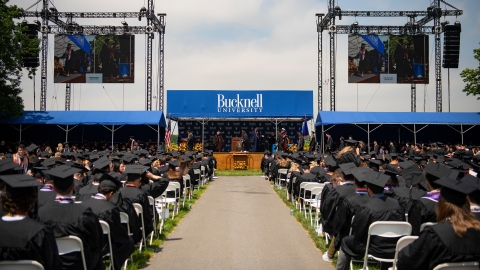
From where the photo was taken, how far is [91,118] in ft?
91.6

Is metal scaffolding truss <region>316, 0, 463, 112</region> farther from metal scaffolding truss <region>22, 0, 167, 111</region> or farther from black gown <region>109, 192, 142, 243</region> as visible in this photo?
black gown <region>109, 192, 142, 243</region>

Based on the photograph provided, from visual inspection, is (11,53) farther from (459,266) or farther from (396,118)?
(459,266)

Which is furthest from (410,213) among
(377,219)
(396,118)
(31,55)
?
(31,55)

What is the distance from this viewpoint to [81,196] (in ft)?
21.6

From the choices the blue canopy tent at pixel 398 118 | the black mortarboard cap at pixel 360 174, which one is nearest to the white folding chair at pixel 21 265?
the black mortarboard cap at pixel 360 174

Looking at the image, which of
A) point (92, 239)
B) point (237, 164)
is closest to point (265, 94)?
point (237, 164)

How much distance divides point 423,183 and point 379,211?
9.37 ft

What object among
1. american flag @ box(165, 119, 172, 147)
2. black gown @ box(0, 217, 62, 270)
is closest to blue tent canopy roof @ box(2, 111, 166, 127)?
american flag @ box(165, 119, 172, 147)

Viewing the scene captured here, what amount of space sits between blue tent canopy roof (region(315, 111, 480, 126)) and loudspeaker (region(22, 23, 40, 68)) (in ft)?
61.7

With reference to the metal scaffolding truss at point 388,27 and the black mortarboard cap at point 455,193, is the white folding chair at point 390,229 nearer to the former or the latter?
the black mortarboard cap at point 455,193

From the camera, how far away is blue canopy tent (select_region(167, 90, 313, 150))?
2962cm

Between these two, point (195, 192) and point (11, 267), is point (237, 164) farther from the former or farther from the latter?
point (11, 267)

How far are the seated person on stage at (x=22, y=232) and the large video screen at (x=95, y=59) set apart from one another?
28.6m

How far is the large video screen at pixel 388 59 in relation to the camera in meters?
31.2
